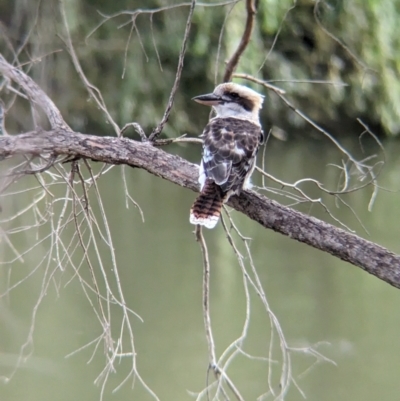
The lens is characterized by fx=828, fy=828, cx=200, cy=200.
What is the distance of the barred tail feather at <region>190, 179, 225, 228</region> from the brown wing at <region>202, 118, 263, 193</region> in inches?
1.1

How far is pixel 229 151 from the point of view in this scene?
295cm

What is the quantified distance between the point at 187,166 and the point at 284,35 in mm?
7611

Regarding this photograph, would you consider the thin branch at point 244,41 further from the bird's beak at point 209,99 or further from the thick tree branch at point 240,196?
the thick tree branch at point 240,196

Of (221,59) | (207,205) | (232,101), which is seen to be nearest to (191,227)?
(221,59)

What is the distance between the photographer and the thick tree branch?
2260mm

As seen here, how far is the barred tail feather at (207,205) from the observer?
8.85ft

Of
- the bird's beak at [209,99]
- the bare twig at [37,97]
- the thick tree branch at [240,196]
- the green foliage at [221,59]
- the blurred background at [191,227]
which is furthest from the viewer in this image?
the green foliage at [221,59]

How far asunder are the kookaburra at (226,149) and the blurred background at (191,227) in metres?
0.09

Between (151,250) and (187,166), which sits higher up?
(187,166)

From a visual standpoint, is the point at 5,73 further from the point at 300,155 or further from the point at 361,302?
the point at 300,155

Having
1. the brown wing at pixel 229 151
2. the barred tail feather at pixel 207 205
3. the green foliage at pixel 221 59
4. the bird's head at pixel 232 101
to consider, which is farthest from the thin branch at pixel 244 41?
the green foliage at pixel 221 59

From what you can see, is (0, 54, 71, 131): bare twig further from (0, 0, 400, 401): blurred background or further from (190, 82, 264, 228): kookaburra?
(190, 82, 264, 228): kookaburra

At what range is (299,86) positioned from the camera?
9930mm

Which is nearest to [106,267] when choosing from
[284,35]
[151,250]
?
[151,250]
